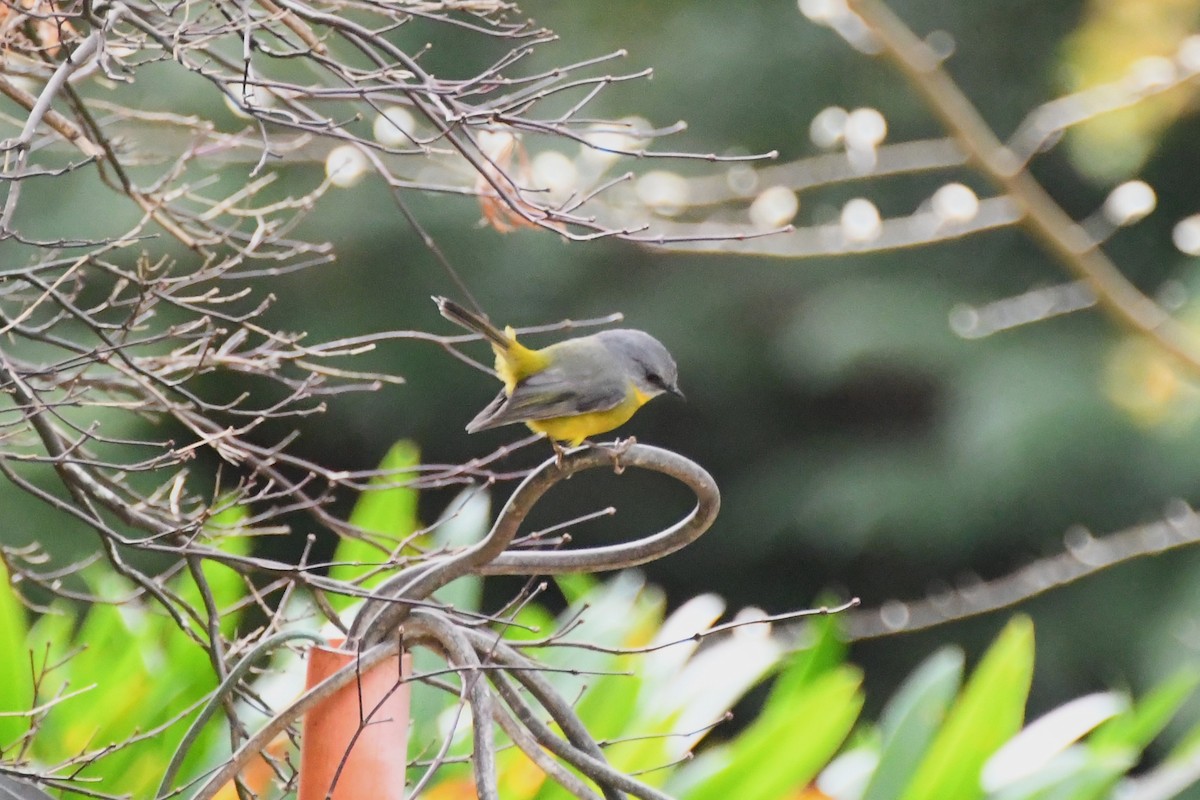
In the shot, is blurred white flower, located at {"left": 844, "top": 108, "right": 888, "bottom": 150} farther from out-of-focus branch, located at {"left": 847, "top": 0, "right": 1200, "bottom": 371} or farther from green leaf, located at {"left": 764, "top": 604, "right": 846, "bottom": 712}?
green leaf, located at {"left": 764, "top": 604, "right": 846, "bottom": 712}

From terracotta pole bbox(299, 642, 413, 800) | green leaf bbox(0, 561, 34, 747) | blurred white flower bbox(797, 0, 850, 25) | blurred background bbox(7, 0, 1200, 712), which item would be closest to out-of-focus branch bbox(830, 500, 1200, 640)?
blurred background bbox(7, 0, 1200, 712)

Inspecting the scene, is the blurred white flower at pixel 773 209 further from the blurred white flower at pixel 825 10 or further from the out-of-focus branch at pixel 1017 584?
the out-of-focus branch at pixel 1017 584

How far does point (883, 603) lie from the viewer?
6879 millimetres

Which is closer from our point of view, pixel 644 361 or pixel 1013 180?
pixel 644 361

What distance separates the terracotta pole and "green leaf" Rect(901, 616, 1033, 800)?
152 cm

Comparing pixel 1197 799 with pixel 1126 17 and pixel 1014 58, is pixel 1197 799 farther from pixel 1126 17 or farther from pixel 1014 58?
pixel 1014 58

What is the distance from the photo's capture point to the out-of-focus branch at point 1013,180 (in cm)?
242

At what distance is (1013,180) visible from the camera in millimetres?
2523

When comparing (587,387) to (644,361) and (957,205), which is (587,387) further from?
(957,205)

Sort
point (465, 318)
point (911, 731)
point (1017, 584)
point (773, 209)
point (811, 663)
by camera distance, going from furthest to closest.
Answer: point (1017, 584) → point (773, 209) → point (811, 663) → point (911, 731) → point (465, 318)

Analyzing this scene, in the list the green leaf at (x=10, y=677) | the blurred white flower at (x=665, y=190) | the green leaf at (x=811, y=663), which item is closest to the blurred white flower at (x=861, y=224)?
the blurred white flower at (x=665, y=190)

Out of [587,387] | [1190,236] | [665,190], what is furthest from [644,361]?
[1190,236]

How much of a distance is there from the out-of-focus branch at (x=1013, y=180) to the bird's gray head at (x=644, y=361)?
0.74 metres

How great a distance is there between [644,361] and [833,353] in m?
3.95
